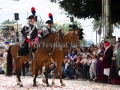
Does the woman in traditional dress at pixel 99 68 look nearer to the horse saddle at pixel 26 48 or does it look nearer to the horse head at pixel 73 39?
the horse head at pixel 73 39

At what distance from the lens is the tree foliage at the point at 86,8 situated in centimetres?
2292

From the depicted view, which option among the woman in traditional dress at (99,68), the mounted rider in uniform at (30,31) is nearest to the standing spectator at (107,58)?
the woman in traditional dress at (99,68)

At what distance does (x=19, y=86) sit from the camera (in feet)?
44.3

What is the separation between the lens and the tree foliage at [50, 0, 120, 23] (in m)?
22.9

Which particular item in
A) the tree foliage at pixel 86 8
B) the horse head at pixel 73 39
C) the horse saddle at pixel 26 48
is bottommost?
the horse saddle at pixel 26 48

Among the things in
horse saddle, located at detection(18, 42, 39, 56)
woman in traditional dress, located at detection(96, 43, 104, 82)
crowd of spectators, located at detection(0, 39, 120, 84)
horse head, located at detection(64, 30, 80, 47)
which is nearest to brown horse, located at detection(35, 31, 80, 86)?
horse head, located at detection(64, 30, 80, 47)

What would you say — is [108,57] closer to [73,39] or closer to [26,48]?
[73,39]

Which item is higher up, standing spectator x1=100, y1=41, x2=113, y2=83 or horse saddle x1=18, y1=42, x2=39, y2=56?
horse saddle x1=18, y1=42, x2=39, y2=56

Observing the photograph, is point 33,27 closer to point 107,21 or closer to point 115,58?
point 115,58

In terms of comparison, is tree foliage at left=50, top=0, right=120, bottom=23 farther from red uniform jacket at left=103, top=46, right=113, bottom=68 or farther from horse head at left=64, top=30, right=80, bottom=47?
horse head at left=64, top=30, right=80, bottom=47

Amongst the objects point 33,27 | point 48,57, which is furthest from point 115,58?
point 33,27

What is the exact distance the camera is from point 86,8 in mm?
23641

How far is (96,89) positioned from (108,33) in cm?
573

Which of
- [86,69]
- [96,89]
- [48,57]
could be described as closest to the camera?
[96,89]
